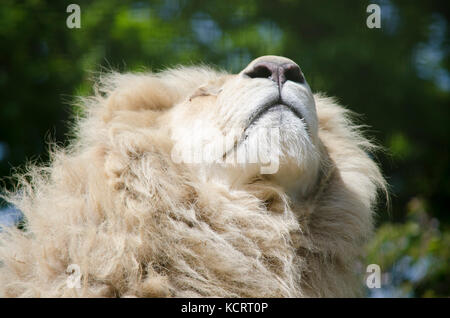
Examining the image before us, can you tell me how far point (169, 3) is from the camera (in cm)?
616

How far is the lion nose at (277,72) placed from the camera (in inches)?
105

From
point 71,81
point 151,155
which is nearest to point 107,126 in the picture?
point 151,155

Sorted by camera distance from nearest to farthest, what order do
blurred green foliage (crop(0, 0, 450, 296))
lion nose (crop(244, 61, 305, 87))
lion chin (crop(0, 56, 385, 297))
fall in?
lion chin (crop(0, 56, 385, 297))
lion nose (crop(244, 61, 305, 87))
blurred green foliage (crop(0, 0, 450, 296))

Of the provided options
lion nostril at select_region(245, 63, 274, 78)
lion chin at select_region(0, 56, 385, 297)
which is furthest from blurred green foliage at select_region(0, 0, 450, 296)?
lion nostril at select_region(245, 63, 274, 78)

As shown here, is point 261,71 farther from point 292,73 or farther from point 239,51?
point 239,51

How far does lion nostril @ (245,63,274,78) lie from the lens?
268 centimetres

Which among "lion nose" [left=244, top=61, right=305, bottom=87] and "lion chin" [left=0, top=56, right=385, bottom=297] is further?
"lion nose" [left=244, top=61, right=305, bottom=87]

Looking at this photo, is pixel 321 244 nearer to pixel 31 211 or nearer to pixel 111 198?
pixel 111 198

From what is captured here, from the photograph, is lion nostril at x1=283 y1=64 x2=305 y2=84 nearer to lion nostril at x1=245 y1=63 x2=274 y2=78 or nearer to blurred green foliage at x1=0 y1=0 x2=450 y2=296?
lion nostril at x1=245 y1=63 x2=274 y2=78

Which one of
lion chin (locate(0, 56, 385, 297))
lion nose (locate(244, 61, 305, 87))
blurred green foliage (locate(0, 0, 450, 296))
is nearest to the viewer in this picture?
lion chin (locate(0, 56, 385, 297))

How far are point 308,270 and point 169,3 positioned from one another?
421cm

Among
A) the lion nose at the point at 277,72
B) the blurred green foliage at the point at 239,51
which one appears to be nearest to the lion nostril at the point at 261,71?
the lion nose at the point at 277,72

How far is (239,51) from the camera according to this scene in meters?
5.78
